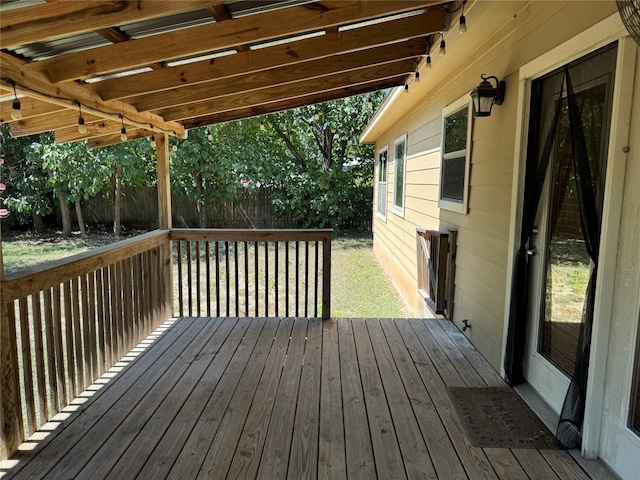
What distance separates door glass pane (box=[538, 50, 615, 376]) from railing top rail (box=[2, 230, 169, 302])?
9.36ft

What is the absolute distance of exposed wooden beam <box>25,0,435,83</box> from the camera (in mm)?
2363

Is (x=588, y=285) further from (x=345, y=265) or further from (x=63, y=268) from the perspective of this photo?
(x=345, y=265)

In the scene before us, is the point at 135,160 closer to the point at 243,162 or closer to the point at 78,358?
the point at 243,162

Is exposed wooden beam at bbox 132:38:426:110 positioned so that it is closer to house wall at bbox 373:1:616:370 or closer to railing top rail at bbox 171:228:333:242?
house wall at bbox 373:1:616:370

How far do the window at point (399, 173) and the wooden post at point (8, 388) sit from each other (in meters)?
5.46

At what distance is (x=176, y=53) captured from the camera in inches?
94.1

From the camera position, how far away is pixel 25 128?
3.12 m

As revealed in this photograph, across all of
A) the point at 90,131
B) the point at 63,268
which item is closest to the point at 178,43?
the point at 63,268

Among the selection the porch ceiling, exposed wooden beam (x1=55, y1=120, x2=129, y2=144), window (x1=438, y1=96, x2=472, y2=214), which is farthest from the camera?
window (x1=438, y1=96, x2=472, y2=214)

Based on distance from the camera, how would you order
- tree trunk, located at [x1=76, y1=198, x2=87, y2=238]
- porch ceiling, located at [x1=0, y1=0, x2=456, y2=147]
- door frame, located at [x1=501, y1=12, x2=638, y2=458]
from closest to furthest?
door frame, located at [x1=501, y1=12, x2=638, y2=458], porch ceiling, located at [x1=0, y1=0, x2=456, y2=147], tree trunk, located at [x1=76, y1=198, x2=87, y2=238]

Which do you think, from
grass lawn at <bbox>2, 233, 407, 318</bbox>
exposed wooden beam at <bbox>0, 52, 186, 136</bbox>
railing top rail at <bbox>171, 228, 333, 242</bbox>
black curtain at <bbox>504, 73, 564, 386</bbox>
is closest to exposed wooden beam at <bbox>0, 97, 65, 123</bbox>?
→ exposed wooden beam at <bbox>0, 52, 186, 136</bbox>

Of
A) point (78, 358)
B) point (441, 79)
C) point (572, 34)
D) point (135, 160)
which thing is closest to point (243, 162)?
point (135, 160)

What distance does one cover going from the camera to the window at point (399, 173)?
6.85 metres

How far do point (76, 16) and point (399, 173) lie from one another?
5.91m
